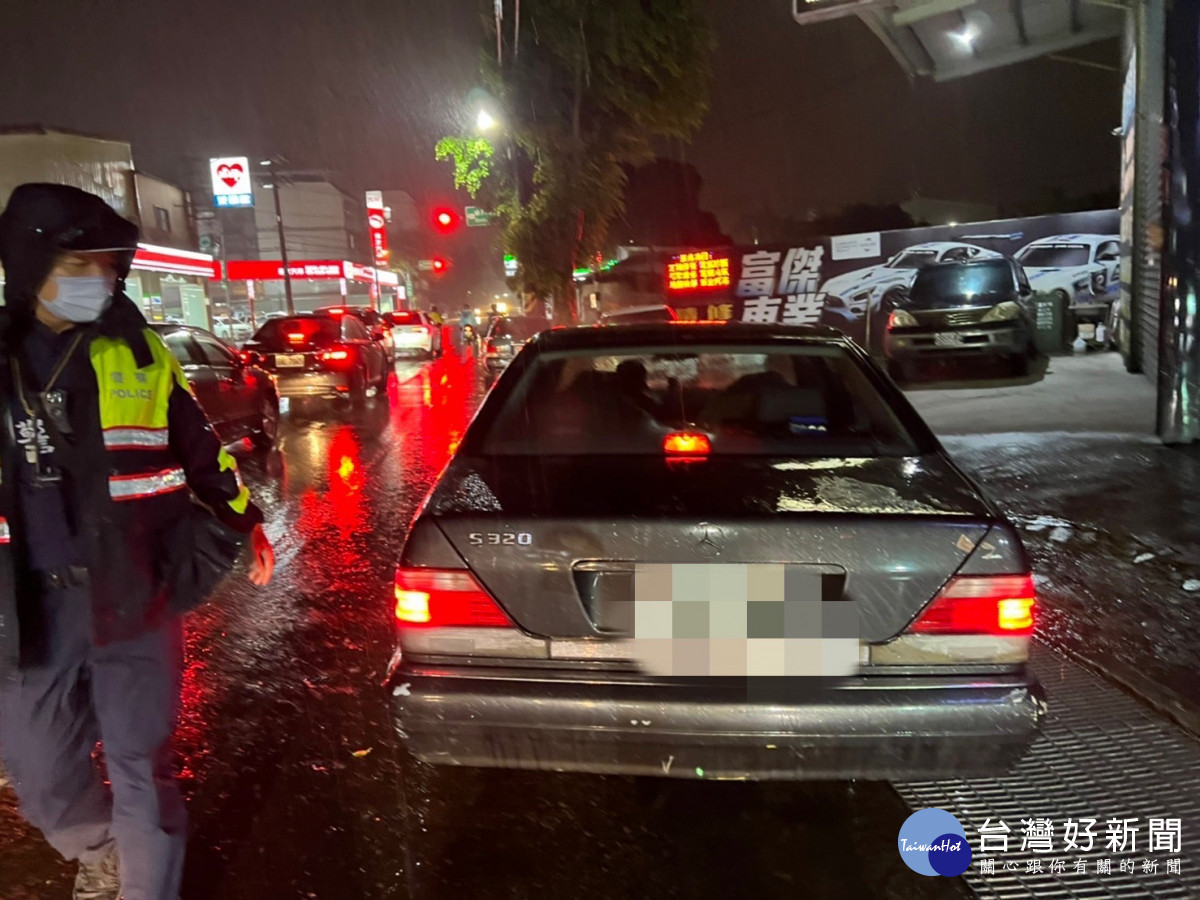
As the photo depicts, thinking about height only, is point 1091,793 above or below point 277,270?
below

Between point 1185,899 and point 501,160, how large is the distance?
25.6m

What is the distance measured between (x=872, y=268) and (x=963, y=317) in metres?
7.85

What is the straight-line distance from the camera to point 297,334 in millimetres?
14789

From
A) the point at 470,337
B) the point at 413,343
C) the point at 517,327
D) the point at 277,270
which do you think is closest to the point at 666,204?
the point at 470,337

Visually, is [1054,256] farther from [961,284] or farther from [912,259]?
[961,284]

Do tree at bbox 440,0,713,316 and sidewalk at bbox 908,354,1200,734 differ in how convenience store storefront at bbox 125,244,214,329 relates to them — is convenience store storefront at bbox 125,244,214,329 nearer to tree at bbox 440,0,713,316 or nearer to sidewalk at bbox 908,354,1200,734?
tree at bbox 440,0,713,316

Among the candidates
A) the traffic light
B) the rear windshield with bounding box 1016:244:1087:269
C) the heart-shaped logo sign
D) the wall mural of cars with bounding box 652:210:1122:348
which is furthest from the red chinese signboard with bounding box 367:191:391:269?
the rear windshield with bounding box 1016:244:1087:269

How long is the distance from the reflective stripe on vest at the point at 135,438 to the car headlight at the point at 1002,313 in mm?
14058

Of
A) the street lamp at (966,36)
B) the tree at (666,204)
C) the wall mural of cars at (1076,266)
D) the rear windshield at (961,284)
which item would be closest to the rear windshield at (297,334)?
the rear windshield at (961,284)

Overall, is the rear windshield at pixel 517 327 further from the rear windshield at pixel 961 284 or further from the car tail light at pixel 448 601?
the car tail light at pixel 448 601

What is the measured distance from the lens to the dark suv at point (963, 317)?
14391mm

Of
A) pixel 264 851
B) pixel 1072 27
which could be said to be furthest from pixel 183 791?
pixel 1072 27

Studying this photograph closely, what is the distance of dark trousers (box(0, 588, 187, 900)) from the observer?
2.26 meters

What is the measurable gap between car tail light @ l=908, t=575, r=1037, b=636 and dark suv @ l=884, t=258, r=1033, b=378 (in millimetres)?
12957
